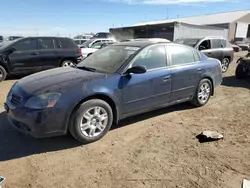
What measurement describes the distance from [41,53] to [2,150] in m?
6.33

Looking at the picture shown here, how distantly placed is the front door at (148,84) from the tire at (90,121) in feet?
1.31

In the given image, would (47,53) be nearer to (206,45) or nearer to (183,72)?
(183,72)

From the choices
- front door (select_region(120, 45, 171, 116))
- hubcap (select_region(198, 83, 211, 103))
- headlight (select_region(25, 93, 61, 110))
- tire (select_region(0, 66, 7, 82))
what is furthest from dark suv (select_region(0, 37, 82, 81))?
headlight (select_region(25, 93, 61, 110))

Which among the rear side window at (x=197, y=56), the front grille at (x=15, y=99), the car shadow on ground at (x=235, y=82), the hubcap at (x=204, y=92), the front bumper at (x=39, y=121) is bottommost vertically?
the car shadow on ground at (x=235, y=82)

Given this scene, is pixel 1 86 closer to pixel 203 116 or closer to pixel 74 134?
pixel 74 134

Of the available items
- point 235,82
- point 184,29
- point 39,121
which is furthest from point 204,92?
point 184,29

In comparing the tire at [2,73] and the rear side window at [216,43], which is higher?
the rear side window at [216,43]

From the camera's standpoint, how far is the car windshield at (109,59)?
4055 millimetres

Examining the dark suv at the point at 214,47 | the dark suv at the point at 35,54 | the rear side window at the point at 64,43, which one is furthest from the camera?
the rear side window at the point at 64,43

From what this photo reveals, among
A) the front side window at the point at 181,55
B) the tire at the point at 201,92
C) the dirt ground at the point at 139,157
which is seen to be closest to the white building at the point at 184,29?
the tire at the point at 201,92

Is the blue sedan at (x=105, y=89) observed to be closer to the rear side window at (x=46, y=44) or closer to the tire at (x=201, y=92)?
the tire at (x=201, y=92)

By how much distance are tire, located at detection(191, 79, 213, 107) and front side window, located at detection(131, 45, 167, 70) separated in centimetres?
125

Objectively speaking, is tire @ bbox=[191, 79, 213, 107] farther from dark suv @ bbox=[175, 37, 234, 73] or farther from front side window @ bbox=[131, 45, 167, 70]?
dark suv @ bbox=[175, 37, 234, 73]

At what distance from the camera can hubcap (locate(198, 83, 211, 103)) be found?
17.4 ft
